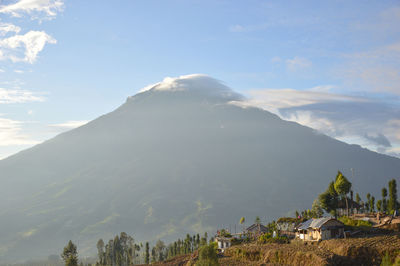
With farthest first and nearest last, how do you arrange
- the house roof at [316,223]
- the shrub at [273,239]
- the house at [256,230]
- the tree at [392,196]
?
1. the house at [256,230]
2. the tree at [392,196]
3. the shrub at [273,239]
4. the house roof at [316,223]

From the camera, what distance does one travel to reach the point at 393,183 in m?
106

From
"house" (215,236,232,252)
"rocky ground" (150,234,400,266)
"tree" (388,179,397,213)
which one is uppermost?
"tree" (388,179,397,213)

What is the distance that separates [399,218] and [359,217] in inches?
578

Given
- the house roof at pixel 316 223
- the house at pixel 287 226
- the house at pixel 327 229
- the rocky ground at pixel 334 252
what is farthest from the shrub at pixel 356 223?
the house at pixel 287 226

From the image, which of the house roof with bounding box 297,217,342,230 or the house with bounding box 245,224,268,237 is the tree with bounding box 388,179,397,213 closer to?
the house roof with bounding box 297,217,342,230

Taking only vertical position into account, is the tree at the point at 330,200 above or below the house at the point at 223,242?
above

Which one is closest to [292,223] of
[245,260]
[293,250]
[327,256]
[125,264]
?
[245,260]

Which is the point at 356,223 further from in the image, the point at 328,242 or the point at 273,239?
the point at 273,239

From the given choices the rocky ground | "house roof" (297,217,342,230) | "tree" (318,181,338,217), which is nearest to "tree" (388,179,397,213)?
"tree" (318,181,338,217)

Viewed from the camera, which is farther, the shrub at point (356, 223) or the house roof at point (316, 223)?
the shrub at point (356, 223)

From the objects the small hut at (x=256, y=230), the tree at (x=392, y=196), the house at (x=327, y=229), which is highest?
the tree at (x=392, y=196)

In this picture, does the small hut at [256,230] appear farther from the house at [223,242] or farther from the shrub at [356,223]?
the shrub at [356,223]

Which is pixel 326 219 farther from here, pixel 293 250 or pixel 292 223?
pixel 292 223

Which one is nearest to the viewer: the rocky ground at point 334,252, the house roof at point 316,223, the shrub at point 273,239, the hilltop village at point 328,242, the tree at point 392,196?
the rocky ground at point 334,252
